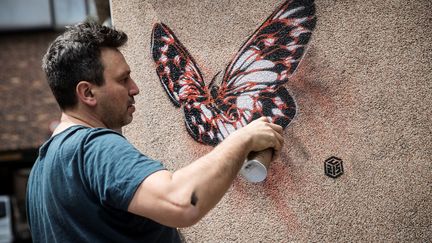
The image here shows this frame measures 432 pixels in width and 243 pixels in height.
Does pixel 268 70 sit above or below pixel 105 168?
below

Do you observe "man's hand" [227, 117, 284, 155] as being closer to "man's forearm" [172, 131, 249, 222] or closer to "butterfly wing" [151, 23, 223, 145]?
"man's forearm" [172, 131, 249, 222]

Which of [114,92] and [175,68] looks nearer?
[114,92]

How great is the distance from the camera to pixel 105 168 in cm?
160

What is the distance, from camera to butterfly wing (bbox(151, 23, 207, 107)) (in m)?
2.64

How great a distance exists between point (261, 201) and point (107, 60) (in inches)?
39.9

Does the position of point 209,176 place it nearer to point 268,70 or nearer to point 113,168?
point 113,168

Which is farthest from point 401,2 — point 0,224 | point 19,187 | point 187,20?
point 19,187

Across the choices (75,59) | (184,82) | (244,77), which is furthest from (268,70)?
(75,59)

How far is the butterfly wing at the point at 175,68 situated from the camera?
104 inches

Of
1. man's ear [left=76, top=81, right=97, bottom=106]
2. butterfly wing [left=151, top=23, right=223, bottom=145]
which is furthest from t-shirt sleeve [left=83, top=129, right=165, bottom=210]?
butterfly wing [left=151, top=23, right=223, bottom=145]

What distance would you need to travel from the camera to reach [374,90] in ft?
7.57

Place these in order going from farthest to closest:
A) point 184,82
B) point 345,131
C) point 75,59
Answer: point 184,82 < point 345,131 < point 75,59

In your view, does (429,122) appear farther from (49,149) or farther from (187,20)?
(49,149)

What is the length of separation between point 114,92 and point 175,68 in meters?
0.76
